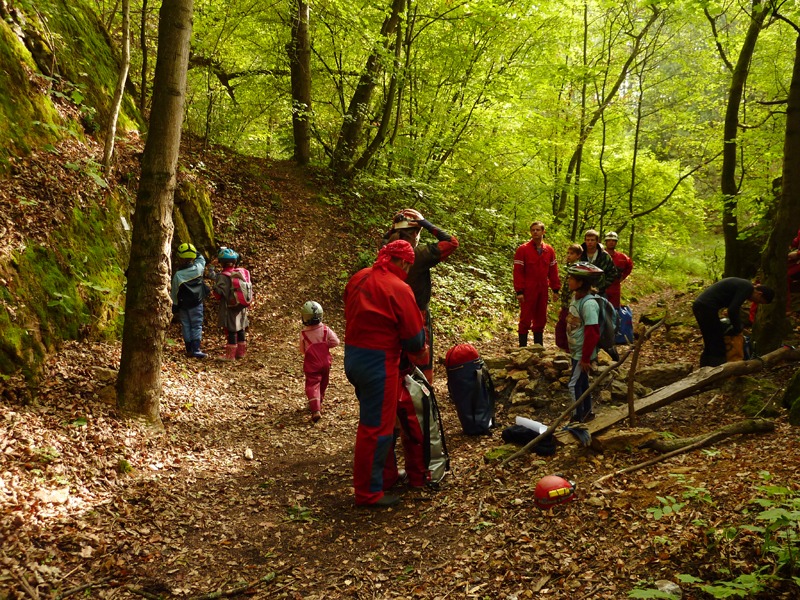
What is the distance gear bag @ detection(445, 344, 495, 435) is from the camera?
608cm

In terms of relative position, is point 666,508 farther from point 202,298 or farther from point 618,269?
point 202,298

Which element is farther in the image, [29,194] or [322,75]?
[322,75]

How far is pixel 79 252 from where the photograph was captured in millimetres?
7066

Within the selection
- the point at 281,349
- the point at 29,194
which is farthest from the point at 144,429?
the point at 281,349

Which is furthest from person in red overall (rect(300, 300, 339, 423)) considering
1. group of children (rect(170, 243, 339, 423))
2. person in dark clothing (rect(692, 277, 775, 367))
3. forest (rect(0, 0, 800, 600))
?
person in dark clothing (rect(692, 277, 775, 367))

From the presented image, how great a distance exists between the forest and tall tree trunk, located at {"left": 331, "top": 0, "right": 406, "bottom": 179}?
84mm

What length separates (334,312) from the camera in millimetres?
11344

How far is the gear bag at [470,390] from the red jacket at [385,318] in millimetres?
1638

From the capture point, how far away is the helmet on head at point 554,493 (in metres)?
4.11

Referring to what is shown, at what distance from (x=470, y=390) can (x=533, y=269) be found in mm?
3174

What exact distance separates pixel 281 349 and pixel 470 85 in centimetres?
936

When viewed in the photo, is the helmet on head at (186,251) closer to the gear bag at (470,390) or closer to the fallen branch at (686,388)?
the gear bag at (470,390)

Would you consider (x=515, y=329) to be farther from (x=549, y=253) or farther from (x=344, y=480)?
(x=344, y=480)

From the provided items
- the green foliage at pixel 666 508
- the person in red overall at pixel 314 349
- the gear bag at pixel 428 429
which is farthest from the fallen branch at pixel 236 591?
the person in red overall at pixel 314 349
